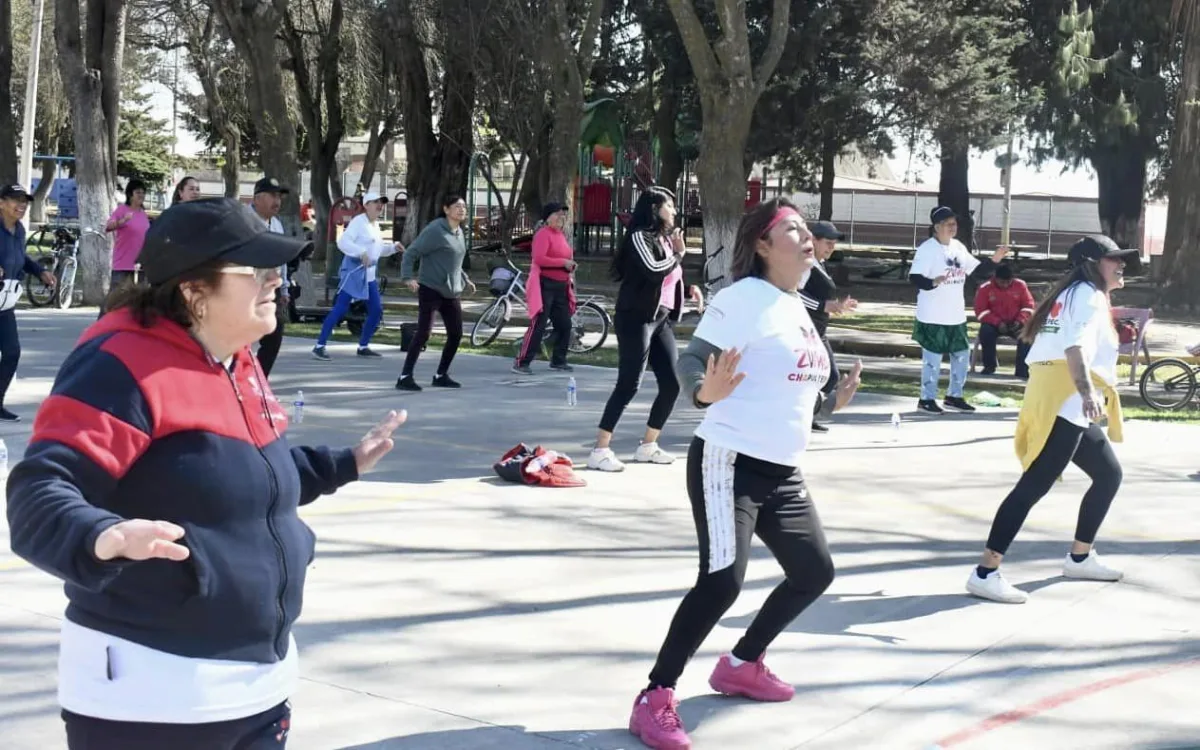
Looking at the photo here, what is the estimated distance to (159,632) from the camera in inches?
110

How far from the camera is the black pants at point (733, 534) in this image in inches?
190

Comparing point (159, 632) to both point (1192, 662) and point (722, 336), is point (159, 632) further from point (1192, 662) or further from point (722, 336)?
point (1192, 662)

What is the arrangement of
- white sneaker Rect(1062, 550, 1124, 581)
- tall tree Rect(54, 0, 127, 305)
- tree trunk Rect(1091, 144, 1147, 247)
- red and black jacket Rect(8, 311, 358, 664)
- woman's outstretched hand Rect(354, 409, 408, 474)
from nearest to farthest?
red and black jacket Rect(8, 311, 358, 664), woman's outstretched hand Rect(354, 409, 408, 474), white sneaker Rect(1062, 550, 1124, 581), tall tree Rect(54, 0, 127, 305), tree trunk Rect(1091, 144, 1147, 247)

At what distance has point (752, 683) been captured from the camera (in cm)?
536

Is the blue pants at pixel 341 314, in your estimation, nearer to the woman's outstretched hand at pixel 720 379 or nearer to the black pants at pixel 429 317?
the black pants at pixel 429 317

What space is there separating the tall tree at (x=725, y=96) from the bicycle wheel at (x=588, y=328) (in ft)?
9.96

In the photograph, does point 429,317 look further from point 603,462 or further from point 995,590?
point 995,590

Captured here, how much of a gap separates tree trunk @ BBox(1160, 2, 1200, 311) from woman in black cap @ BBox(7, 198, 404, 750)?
81.9 ft

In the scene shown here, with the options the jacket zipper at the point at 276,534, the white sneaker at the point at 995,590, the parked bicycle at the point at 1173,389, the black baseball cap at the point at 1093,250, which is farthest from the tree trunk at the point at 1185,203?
the jacket zipper at the point at 276,534

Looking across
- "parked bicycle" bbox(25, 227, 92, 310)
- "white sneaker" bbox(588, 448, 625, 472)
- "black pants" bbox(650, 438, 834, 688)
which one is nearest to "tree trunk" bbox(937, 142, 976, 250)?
"parked bicycle" bbox(25, 227, 92, 310)

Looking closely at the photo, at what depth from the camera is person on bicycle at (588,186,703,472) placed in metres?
9.90

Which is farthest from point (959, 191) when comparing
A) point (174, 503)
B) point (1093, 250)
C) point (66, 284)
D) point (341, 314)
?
point (174, 503)

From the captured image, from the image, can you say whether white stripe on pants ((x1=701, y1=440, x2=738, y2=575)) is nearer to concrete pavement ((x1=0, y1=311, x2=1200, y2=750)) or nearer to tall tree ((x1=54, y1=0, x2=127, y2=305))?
concrete pavement ((x1=0, y1=311, x2=1200, y2=750))

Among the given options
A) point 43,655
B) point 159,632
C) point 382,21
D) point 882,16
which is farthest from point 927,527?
point 382,21
